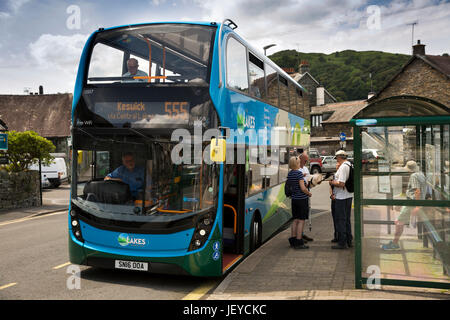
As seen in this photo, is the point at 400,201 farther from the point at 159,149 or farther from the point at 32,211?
the point at 32,211

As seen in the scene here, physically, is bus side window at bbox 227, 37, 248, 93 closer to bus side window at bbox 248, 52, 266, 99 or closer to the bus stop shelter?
bus side window at bbox 248, 52, 266, 99

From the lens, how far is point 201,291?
667 cm

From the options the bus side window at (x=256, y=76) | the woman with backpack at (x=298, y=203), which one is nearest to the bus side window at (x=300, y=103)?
the bus side window at (x=256, y=76)

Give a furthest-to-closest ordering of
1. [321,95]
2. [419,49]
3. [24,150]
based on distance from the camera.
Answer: [321,95] → [419,49] → [24,150]

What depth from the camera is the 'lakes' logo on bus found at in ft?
22.0

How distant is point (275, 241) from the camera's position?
997 cm

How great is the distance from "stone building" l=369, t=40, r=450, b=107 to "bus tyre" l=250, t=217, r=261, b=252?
38.6 meters

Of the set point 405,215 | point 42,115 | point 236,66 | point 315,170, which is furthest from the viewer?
point 42,115

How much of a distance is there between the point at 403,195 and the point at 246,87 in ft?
11.9

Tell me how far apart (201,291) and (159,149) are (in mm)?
2098

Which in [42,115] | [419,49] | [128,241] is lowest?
[128,241]

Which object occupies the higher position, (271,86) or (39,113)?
(39,113)

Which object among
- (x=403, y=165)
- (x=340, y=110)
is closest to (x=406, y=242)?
(x=403, y=165)
